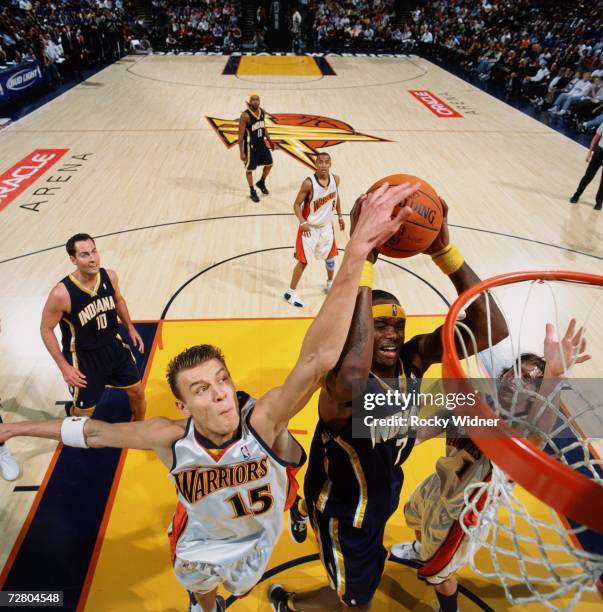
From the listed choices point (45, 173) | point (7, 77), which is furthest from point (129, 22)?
point (45, 173)

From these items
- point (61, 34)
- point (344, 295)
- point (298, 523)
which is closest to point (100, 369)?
point (298, 523)

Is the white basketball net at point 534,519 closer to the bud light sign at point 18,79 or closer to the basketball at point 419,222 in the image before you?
the basketball at point 419,222

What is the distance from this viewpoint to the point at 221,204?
7414 millimetres

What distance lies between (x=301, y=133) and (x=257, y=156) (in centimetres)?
345

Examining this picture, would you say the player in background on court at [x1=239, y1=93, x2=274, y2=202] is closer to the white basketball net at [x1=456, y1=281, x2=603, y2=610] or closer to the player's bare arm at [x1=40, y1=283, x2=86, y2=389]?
the player's bare arm at [x1=40, y1=283, x2=86, y2=389]

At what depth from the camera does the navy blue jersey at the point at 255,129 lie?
710 cm

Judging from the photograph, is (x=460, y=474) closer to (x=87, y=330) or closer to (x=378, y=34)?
(x=87, y=330)

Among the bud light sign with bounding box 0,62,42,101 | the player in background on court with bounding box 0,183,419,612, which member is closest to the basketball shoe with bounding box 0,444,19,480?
the player in background on court with bounding box 0,183,419,612

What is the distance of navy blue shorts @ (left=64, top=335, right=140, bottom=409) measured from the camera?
3.30m

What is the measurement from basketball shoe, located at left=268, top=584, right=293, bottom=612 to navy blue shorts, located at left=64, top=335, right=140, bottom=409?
174 centimetres

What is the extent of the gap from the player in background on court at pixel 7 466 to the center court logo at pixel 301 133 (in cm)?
690

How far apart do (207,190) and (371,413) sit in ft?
21.8

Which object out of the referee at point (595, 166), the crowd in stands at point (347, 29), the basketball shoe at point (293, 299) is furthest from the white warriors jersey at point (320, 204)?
the crowd in stands at point (347, 29)

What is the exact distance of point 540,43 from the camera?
1642 cm
